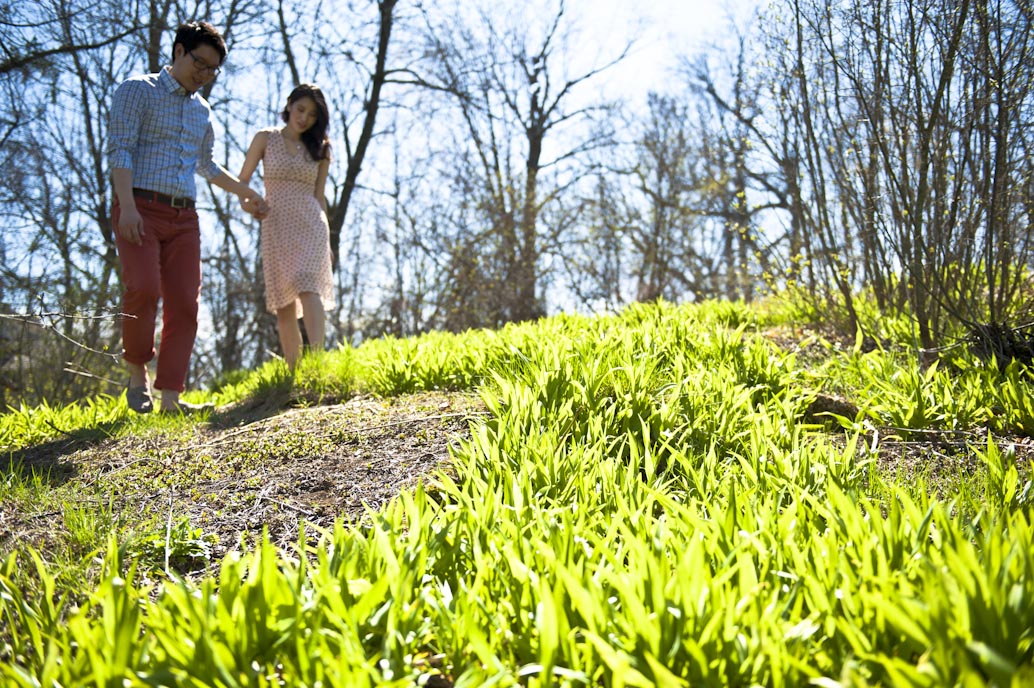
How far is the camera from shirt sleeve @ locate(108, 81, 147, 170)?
11.1 ft

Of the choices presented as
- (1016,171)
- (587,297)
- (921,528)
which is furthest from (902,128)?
(587,297)

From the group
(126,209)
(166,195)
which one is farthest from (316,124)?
(126,209)

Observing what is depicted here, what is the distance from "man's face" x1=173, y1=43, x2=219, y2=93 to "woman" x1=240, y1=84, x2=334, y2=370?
0.86m

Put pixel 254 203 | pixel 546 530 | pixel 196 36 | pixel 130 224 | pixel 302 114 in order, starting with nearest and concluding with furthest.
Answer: pixel 546 530
pixel 130 224
pixel 196 36
pixel 254 203
pixel 302 114

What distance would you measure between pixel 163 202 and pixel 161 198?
0.07 feet

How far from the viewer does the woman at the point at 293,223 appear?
4461 millimetres

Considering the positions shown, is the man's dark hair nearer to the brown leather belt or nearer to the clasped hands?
the brown leather belt

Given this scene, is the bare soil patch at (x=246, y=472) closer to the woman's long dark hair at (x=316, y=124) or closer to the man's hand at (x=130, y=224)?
the man's hand at (x=130, y=224)

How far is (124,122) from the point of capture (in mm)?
3416

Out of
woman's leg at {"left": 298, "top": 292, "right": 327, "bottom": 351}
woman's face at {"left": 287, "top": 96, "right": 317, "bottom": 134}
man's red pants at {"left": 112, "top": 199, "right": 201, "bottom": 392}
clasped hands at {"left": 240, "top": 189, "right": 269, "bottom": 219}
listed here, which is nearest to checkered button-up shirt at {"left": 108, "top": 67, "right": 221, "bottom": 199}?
man's red pants at {"left": 112, "top": 199, "right": 201, "bottom": 392}

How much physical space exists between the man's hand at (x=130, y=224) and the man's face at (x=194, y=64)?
0.73 meters

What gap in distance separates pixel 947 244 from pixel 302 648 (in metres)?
3.60

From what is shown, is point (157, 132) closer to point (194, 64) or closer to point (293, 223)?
point (194, 64)

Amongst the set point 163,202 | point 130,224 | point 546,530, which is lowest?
point 546,530
